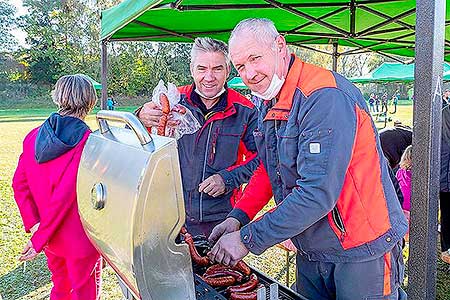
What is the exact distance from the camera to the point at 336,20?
435 centimetres

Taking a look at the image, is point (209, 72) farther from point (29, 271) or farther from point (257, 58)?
point (29, 271)

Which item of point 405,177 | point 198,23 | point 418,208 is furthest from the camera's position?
point 198,23

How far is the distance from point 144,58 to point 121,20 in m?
37.0

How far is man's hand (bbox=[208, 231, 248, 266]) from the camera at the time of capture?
1.56 metres

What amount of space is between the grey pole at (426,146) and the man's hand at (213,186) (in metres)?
1.26

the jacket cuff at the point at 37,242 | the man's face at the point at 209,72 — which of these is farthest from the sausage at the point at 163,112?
the jacket cuff at the point at 37,242

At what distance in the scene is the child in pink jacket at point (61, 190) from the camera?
268 cm

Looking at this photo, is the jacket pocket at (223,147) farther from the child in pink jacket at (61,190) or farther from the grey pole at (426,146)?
the grey pole at (426,146)

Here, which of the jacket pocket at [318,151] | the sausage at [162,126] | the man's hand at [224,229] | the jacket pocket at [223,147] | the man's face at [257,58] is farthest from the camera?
the jacket pocket at [223,147]

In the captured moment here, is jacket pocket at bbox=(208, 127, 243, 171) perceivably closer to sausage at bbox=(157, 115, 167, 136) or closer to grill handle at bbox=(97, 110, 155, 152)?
sausage at bbox=(157, 115, 167, 136)

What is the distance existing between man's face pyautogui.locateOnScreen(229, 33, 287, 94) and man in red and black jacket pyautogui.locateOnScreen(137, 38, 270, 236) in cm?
81

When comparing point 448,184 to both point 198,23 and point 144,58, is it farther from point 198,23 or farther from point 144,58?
point 144,58

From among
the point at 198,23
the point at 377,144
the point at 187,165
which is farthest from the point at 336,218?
the point at 198,23

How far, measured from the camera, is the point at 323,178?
1373mm
